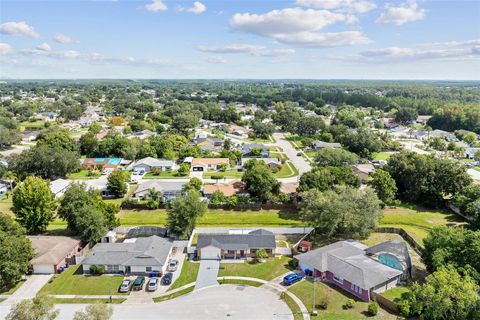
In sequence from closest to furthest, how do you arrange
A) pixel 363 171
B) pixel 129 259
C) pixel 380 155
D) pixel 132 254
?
pixel 129 259 → pixel 132 254 → pixel 363 171 → pixel 380 155

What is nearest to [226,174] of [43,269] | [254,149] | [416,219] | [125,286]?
[254,149]

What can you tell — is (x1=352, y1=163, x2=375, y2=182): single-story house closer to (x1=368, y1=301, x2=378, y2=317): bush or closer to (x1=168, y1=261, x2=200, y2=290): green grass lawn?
(x1=368, y1=301, x2=378, y2=317): bush

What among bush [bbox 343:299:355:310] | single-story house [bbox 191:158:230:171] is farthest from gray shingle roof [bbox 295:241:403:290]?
single-story house [bbox 191:158:230:171]

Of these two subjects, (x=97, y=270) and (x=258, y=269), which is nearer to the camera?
(x=97, y=270)

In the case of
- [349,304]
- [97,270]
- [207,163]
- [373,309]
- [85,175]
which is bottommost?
[97,270]

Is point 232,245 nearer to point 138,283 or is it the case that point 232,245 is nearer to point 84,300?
point 138,283

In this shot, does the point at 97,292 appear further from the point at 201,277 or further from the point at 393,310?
the point at 393,310

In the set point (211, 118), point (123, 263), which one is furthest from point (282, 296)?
point (211, 118)
